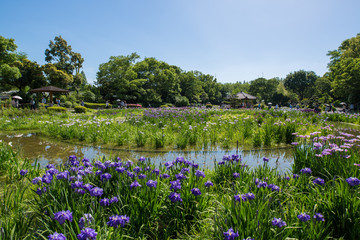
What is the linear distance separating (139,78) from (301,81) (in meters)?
50.3

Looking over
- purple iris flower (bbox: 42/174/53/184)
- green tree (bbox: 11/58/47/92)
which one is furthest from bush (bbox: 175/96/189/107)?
purple iris flower (bbox: 42/174/53/184)

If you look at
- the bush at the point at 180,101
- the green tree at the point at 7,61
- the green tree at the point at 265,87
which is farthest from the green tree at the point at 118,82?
the green tree at the point at 265,87

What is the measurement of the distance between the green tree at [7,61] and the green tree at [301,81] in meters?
68.5

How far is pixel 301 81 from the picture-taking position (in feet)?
205

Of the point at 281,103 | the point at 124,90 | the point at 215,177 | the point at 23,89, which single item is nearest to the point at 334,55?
the point at 281,103

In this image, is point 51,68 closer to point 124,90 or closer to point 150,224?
point 124,90

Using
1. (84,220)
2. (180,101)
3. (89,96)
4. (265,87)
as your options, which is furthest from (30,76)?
(265,87)

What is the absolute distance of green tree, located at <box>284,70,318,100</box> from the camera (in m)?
62.0

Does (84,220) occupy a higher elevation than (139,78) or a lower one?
lower

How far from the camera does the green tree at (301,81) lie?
62031mm

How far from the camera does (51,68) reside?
33.1m

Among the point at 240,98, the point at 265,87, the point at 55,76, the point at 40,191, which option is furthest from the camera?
the point at 265,87

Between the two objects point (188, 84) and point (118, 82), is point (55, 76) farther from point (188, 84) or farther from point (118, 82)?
point (188, 84)

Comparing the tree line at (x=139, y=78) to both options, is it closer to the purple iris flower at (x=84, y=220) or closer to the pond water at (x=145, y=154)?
the pond water at (x=145, y=154)
